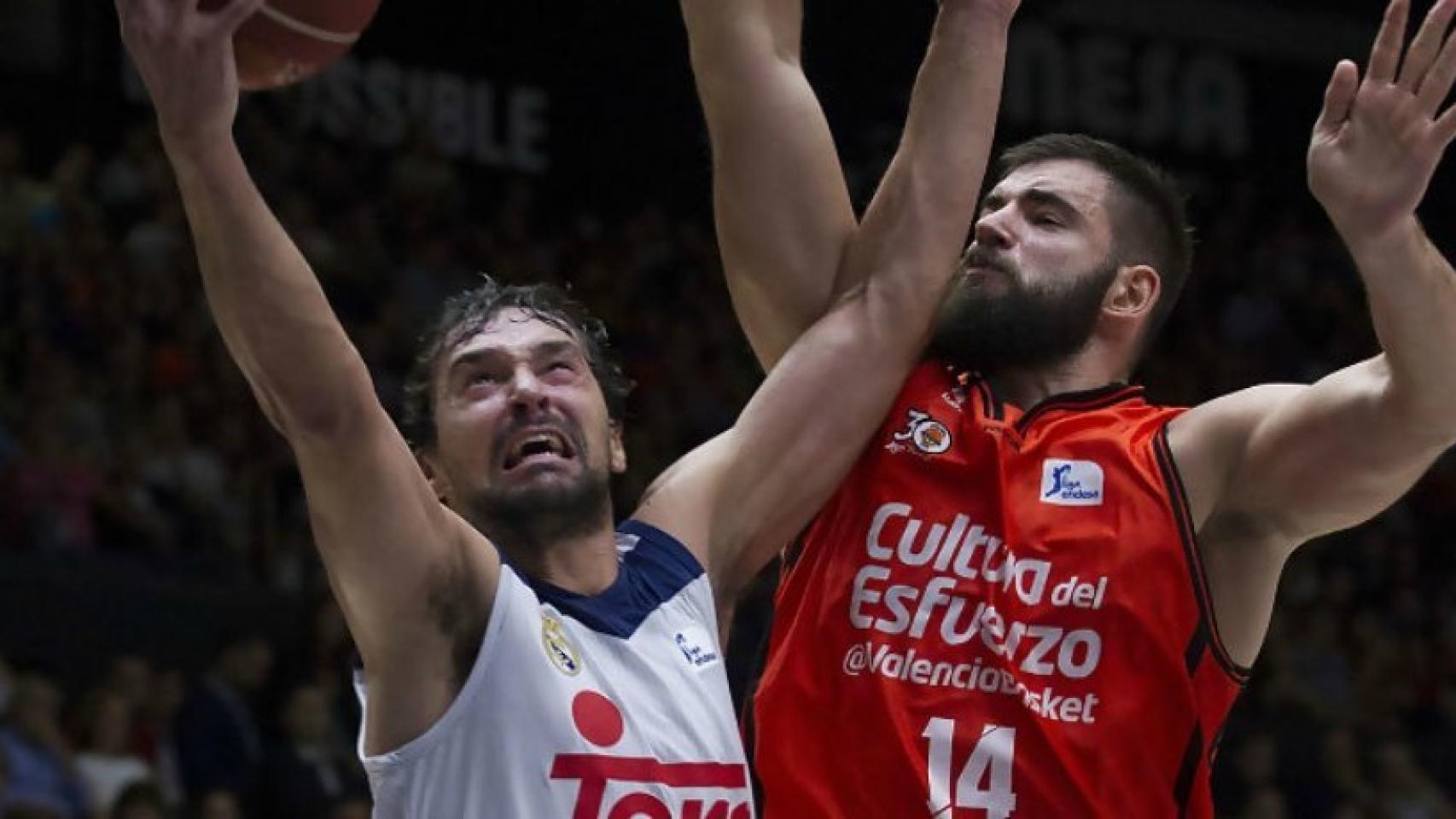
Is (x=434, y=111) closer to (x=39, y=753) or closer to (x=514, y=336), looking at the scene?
(x=39, y=753)

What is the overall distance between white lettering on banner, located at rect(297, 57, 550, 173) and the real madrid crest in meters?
9.29

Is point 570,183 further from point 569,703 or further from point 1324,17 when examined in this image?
point 569,703

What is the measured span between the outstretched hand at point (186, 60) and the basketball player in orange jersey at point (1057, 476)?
4.48 feet

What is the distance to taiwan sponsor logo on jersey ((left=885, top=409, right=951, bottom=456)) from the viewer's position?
426 cm

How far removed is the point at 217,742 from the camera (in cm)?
831

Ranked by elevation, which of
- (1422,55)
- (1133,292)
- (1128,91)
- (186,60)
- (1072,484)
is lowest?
(1072,484)

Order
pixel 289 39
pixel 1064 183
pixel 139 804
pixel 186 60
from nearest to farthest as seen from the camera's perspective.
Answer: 1. pixel 186 60
2. pixel 289 39
3. pixel 1064 183
4. pixel 139 804

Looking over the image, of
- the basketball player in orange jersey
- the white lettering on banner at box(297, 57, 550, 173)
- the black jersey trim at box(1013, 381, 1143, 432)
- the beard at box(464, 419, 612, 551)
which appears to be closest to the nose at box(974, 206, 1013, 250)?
the basketball player in orange jersey

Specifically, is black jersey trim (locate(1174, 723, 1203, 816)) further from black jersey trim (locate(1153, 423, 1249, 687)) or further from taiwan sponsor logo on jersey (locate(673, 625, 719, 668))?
taiwan sponsor logo on jersey (locate(673, 625, 719, 668))

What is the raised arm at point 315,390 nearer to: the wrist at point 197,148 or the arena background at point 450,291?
the wrist at point 197,148

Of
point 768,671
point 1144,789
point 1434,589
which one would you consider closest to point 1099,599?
point 1144,789

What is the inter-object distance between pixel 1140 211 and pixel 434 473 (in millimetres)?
1369

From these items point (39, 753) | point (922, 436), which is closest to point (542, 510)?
point (922, 436)

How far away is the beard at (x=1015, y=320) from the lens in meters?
4.27
